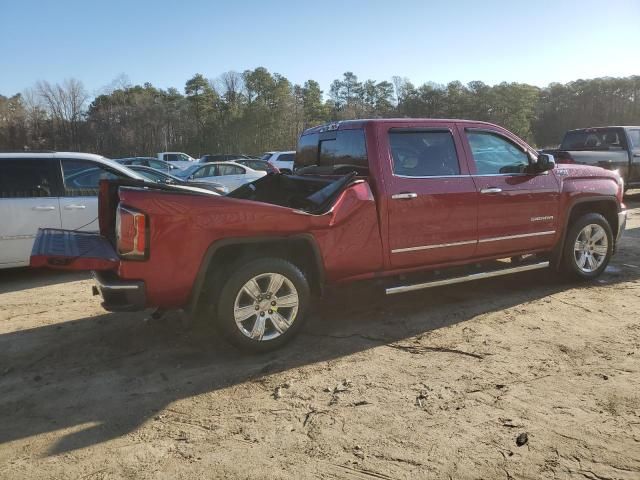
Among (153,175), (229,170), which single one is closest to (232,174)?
(229,170)

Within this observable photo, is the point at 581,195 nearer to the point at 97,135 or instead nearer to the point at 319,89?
the point at 97,135

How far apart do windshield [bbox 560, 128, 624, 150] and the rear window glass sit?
988 cm

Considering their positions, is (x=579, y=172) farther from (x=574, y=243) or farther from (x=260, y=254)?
(x=260, y=254)

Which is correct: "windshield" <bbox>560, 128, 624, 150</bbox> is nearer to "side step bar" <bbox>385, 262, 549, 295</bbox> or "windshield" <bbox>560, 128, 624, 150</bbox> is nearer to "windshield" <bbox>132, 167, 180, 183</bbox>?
"side step bar" <bbox>385, 262, 549, 295</bbox>

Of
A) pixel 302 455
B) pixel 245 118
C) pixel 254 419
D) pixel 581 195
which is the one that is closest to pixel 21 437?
pixel 254 419

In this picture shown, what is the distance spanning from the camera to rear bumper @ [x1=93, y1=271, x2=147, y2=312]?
3.47 meters

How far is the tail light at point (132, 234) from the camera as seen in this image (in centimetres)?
340

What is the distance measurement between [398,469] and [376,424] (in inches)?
17.3

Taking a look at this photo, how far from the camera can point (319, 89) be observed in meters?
88.9

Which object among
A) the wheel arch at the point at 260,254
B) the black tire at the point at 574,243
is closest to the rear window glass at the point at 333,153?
the wheel arch at the point at 260,254

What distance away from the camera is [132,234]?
342 centimetres

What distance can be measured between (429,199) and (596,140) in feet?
35.0

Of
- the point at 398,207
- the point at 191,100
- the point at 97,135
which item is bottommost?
the point at 398,207

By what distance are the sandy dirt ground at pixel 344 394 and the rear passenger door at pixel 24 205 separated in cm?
139
